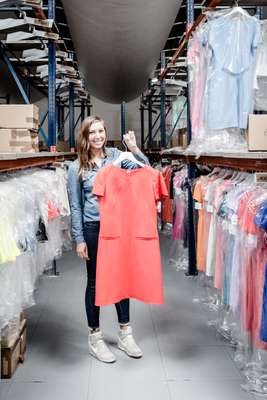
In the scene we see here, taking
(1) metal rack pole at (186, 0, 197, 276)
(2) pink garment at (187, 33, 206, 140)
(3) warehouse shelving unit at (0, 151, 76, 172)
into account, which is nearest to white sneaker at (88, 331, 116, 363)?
(3) warehouse shelving unit at (0, 151, 76, 172)

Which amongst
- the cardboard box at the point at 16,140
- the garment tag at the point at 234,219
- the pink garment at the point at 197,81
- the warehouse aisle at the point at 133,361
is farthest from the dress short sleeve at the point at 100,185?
the pink garment at the point at 197,81

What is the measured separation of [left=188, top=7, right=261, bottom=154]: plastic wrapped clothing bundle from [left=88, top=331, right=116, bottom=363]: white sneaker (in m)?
1.69

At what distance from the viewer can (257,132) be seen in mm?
2531

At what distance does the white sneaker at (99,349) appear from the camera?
8.79 ft

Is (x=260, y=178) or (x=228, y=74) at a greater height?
(x=228, y=74)

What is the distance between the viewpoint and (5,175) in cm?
319

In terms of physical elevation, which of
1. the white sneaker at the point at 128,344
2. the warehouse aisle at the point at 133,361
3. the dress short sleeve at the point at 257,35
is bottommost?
the warehouse aisle at the point at 133,361

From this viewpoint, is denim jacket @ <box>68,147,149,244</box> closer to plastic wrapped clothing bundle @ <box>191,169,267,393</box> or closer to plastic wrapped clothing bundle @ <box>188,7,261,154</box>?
plastic wrapped clothing bundle @ <box>191,169,267,393</box>

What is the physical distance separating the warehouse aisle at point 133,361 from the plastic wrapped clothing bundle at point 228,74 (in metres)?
1.41

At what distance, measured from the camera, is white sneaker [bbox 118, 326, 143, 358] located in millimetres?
2744

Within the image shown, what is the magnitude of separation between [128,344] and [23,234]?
1.00 metres

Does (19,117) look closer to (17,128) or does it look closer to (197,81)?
(17,128)

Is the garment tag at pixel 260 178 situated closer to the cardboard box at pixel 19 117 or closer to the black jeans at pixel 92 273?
the black jeans at pixel 92 273

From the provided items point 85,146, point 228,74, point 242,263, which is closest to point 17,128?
point 85,146
